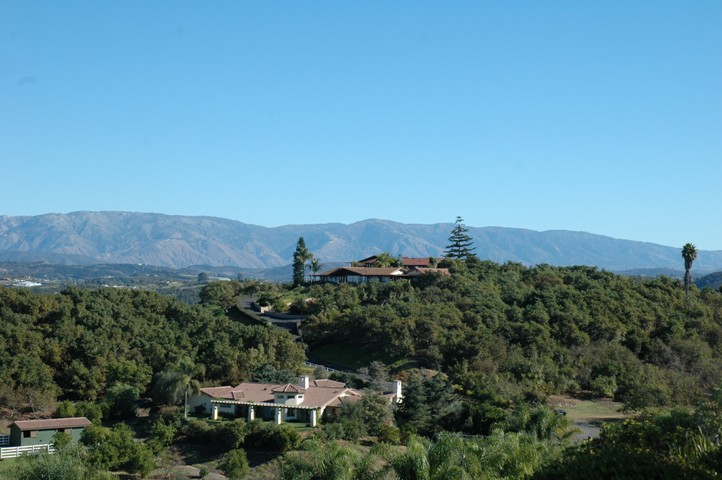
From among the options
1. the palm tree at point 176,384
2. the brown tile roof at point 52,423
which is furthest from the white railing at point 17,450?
the palm tree at point 176,384

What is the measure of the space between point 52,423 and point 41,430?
0.66 m

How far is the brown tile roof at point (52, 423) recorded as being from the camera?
3728 centimetres

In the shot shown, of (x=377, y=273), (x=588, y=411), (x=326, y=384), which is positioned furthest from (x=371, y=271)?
(x=588, y=411)

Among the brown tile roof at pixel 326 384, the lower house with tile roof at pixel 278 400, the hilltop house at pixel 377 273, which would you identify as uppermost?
the hilltop house at pixel 377 273

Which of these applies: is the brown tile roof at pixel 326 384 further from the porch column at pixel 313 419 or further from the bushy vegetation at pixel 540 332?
the bushy vegetation at pixel 540 332

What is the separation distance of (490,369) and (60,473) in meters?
27.5

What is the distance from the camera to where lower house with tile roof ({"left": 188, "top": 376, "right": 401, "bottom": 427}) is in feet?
130

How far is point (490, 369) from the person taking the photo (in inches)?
1842

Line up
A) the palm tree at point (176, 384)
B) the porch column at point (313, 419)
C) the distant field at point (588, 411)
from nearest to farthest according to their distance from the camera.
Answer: the distant field at point (588, 411) → the porch column at point (313, 419) → the palm tree at point (176, 384)

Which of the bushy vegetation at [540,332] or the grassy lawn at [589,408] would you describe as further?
the bushy vegetation at [540,332]

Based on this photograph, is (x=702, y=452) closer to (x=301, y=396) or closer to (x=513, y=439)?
(x=513, y=439)

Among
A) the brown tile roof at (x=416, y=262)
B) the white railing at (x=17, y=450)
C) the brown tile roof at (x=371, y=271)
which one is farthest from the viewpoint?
the brown tile roof at (x=416, y=262)

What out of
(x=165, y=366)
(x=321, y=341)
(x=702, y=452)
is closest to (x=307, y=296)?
(x=321, y=341)

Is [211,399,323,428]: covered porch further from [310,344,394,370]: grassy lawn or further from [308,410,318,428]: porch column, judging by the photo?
[310,344,394,370]: grassy lawn
